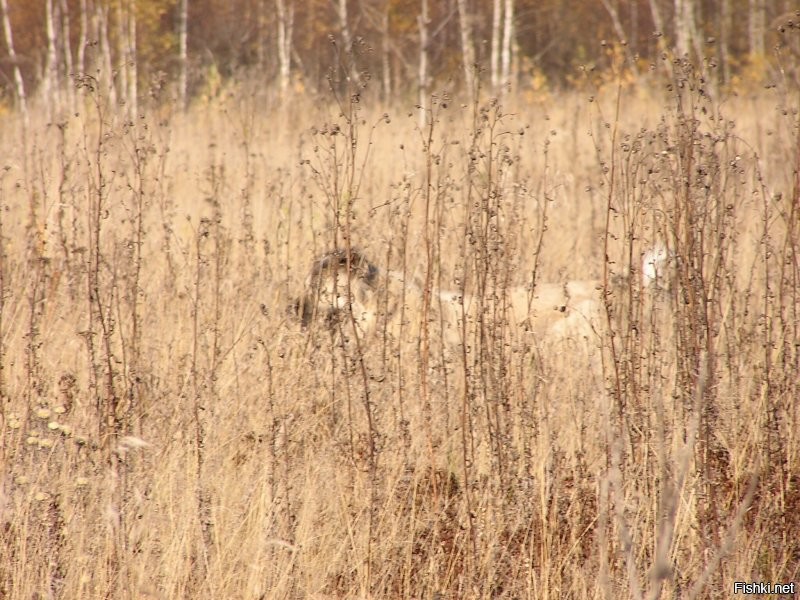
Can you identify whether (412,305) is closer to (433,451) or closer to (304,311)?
(304,311)

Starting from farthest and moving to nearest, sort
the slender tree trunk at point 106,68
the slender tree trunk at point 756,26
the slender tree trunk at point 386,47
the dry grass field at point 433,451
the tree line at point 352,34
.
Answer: the slender tree trunk at point 756,26 < the tree line at point 352,34 < the slender tree trunk at point 386,47 < the slender tree trunk at point 106,68 < the dry grass field at point 433,451

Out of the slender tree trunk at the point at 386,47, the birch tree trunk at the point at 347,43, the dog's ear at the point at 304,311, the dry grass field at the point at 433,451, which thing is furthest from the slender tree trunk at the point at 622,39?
the slender tree trunk at the point at 386,47

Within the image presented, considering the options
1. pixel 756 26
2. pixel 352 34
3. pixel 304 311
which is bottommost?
pixel 304 311

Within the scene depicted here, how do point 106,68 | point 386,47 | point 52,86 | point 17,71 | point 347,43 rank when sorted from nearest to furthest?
1. point 347,43
2. point 106,68
3. point 17,71
4. point 52,86
5. point 386,47

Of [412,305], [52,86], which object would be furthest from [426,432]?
[52,86]

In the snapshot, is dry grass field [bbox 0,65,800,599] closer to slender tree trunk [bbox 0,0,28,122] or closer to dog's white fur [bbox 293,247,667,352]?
dog's white fur [bbox 293,247,667,352]

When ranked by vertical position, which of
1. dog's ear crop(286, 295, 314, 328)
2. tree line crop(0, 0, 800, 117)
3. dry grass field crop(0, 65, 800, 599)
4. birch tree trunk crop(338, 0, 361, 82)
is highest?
tree line crop(0, 0, 800, 117)

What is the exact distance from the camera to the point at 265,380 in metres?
3.29

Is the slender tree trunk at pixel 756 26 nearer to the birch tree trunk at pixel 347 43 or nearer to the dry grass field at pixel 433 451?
the birch tree trunk at pixel 347 43

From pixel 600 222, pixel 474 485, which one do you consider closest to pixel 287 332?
pixel 474 485

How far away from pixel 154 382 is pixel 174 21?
14.1 metres

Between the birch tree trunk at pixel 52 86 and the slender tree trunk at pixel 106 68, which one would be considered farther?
the birch tree trunk at pixel 52 86

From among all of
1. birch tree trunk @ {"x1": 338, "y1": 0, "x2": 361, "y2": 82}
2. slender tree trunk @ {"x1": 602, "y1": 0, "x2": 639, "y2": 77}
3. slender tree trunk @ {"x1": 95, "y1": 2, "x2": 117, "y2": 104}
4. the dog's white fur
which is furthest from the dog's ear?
slender tree trunk @ {"x1": 602, "y1": 0, "x2": 639, "y2": 77}

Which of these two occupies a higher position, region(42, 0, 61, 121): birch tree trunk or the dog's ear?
region(42, 0, 61, 121): birch tree trunk
